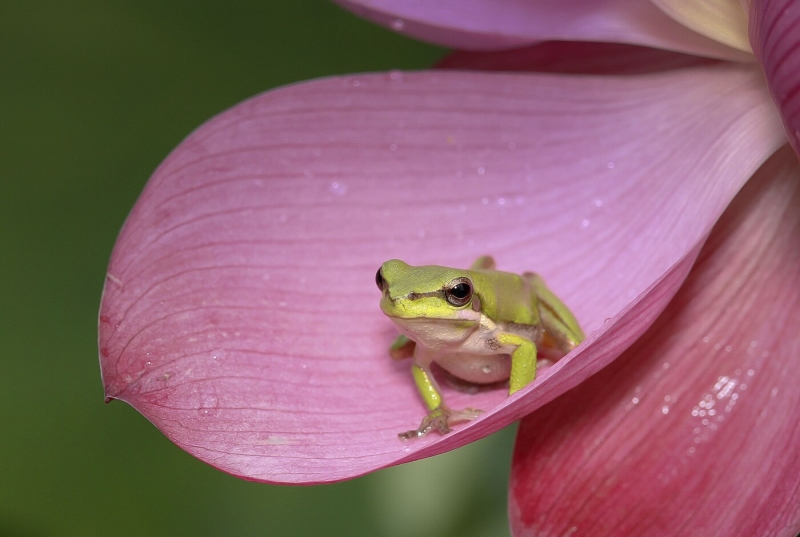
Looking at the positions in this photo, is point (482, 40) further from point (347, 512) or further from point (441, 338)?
point (347, 512)

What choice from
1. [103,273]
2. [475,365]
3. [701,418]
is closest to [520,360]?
[475,365]

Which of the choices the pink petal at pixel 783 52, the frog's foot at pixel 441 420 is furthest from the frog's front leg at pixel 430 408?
the pink petal at pixel 783 52

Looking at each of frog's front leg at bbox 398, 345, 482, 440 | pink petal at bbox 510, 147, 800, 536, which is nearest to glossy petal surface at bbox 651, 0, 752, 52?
pink petal at bbox 510, 147, 800, 536

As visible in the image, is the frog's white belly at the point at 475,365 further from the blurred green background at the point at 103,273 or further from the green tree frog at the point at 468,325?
the blurred green background at the point at 103,273

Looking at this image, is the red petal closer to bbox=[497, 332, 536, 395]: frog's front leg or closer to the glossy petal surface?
the glossy petal surface

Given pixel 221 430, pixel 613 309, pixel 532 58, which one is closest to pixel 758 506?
pixel 613 309

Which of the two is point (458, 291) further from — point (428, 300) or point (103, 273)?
point (103, 273)

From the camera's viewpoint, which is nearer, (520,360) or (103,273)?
(520,360)
